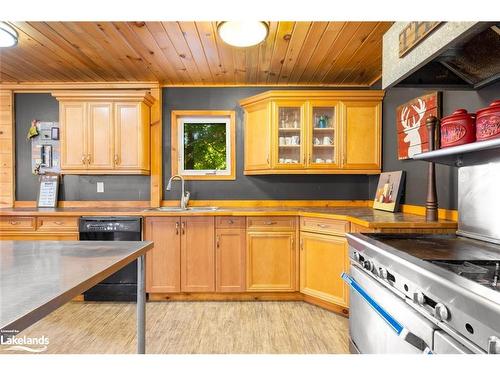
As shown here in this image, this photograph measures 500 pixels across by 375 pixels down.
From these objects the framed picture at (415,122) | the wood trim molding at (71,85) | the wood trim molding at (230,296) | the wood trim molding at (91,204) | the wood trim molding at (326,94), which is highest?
the wood trim molding at (71,85)

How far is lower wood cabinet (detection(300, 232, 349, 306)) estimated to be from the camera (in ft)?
8.68

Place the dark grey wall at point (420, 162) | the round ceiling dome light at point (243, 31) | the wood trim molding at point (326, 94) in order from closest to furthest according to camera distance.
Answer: the dark grey wall at point (420, 162) → the round ceiling dome light at point (243, 31) → the wood trim molding at point (326, 94)

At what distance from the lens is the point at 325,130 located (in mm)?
3289

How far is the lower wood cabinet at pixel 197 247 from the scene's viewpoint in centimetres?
299

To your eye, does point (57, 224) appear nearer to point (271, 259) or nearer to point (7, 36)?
point (7, 36)

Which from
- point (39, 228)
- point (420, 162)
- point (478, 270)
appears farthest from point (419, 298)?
point (39, 228)

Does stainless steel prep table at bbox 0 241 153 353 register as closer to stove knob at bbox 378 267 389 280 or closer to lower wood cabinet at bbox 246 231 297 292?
stove knob at bbox 378 267 389 280

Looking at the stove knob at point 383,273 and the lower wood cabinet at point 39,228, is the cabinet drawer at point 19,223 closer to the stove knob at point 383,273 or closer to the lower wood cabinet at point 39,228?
the lower wood cabinet at point 39,228

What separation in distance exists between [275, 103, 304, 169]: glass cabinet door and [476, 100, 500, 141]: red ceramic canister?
191 cm

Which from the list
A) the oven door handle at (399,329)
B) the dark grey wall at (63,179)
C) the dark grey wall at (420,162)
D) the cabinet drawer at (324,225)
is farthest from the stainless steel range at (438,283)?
the dark grey wall at (63,179)

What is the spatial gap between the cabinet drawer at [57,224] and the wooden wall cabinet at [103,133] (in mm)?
590

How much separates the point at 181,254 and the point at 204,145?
1.39 m

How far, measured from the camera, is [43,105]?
11.8 feet
